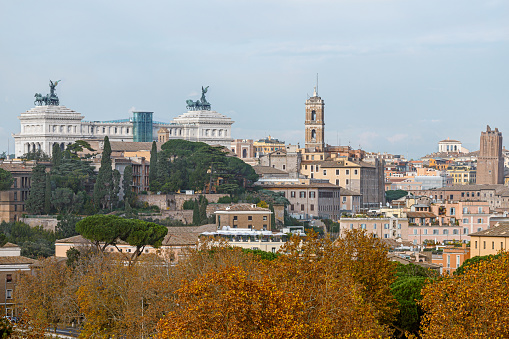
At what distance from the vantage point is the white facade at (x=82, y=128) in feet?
563

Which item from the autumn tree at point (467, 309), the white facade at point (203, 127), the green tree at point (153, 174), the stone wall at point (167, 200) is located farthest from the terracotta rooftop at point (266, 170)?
the autumn tree at point (467, 309)

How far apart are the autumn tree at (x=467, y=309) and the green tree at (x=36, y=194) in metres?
66.9

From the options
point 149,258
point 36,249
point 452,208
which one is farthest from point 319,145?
point 149,258

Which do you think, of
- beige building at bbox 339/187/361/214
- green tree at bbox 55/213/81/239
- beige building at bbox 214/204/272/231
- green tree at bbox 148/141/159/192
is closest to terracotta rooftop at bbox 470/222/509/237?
beige building at bbox 214/204/272/231

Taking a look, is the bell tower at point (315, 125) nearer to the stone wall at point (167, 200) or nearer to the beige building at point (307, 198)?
the beige building at point (307, 198)

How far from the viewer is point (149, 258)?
239ft

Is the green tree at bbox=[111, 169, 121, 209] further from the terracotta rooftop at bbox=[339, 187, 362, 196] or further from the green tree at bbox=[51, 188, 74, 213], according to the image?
the terracotta rooftop at bbox=[339, 187, 362, 196]

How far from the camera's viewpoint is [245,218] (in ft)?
337

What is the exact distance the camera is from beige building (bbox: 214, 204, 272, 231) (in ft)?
336

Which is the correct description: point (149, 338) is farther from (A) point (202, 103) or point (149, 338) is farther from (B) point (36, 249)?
(A) point (202, 103)

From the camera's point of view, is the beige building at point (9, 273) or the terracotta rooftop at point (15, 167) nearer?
the beige building at point (9, 273)

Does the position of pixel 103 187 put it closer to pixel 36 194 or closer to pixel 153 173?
pixel 36 194

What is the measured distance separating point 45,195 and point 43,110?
222ft

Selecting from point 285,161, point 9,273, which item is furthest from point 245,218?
point 285,161
